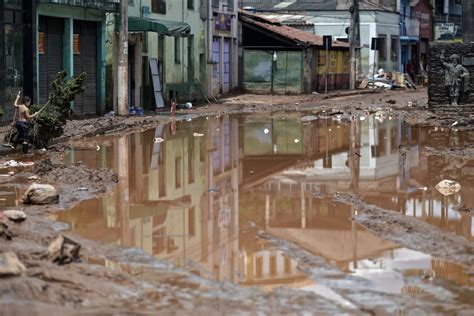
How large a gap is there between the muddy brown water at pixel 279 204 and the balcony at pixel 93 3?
Result: 16.0 ft

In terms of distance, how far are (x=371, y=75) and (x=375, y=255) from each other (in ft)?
157

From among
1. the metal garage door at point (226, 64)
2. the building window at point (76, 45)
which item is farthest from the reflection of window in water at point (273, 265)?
the metal garage door at point (226, 64)

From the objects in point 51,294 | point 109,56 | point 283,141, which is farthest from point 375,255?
point 109,56

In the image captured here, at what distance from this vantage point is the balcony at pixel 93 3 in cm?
2612

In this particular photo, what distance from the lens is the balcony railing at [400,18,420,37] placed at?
6607 centimetres

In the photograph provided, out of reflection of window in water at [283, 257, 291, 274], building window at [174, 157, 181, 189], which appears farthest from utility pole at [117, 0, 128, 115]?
reflection of window in water at [283, 257, 291, 274]

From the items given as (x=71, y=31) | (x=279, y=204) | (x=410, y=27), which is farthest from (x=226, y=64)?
(x=279, y=204)

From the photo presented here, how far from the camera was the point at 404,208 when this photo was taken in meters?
12.9

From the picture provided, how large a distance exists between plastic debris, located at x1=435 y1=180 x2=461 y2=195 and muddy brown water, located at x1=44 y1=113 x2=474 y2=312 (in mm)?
143

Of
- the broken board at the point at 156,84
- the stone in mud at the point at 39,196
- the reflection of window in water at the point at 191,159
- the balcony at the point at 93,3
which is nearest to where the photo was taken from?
the stone in mud at the point at 39,196

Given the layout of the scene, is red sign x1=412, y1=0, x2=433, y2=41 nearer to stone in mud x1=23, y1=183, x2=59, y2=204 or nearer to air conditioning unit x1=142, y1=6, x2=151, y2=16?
air conditioning unit x1=142, y1=6, x2=151, y2=16

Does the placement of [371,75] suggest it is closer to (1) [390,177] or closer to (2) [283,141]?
(2) [283,141]

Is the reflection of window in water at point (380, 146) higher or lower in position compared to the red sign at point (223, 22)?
lower

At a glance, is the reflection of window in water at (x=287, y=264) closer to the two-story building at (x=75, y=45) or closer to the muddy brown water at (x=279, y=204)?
the muddy brown water at (x=279, y=204)
